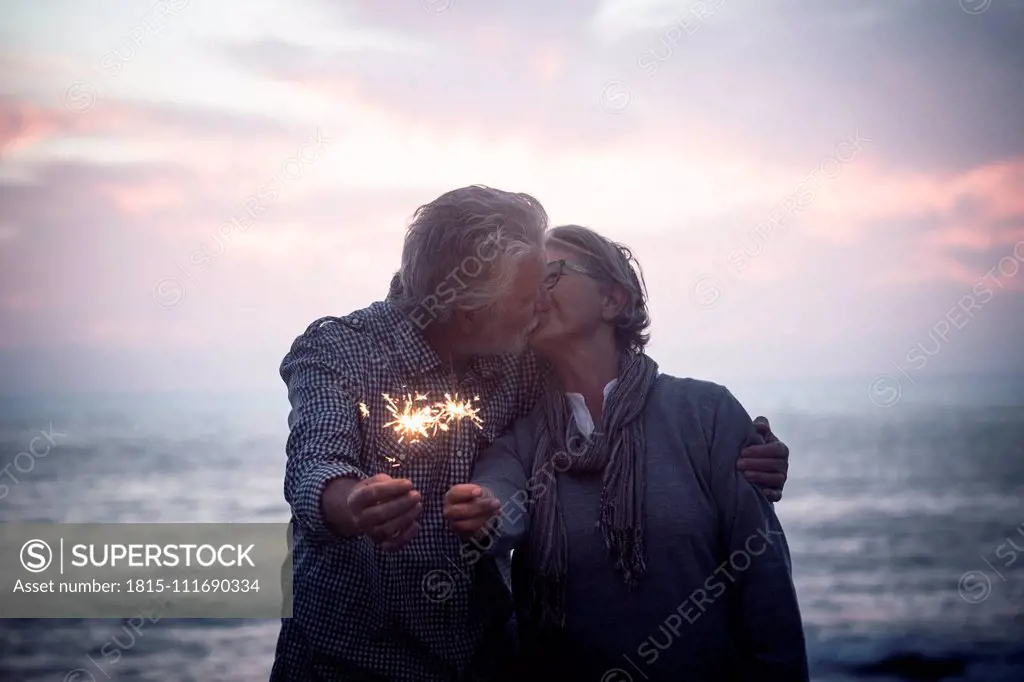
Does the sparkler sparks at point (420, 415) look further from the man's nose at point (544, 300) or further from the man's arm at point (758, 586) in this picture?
the man's arm at point (758, 586)

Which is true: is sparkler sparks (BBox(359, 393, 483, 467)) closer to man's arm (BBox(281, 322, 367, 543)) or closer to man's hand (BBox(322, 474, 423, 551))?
man's arm (BBox(281, 322, 367, 543))

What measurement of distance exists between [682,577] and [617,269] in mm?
785

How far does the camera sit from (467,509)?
193 cm

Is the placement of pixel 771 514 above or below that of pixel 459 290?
below

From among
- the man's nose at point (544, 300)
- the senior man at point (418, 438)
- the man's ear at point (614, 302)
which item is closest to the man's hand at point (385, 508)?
the senior man at point (418, 438)

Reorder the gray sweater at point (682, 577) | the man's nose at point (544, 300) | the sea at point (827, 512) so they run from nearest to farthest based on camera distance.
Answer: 1. the gray sweater at point (682, 577)
2. the man's nose at point (544, 300)
3. the sea at point (827, 512)

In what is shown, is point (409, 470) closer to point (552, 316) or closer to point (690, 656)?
point (552, 316)

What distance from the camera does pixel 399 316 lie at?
7.74 ft

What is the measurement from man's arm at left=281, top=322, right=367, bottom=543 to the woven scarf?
483mm

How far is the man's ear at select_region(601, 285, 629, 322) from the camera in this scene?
2617 mm

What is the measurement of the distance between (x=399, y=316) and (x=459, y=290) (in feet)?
0.60

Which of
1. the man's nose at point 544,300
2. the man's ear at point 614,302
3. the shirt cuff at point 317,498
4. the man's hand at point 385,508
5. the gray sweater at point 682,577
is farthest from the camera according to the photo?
the man's ear at point 614,302

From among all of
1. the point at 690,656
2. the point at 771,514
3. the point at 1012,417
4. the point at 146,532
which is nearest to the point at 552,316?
the point at 771,514

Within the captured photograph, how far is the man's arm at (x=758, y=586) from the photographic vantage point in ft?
7.68
